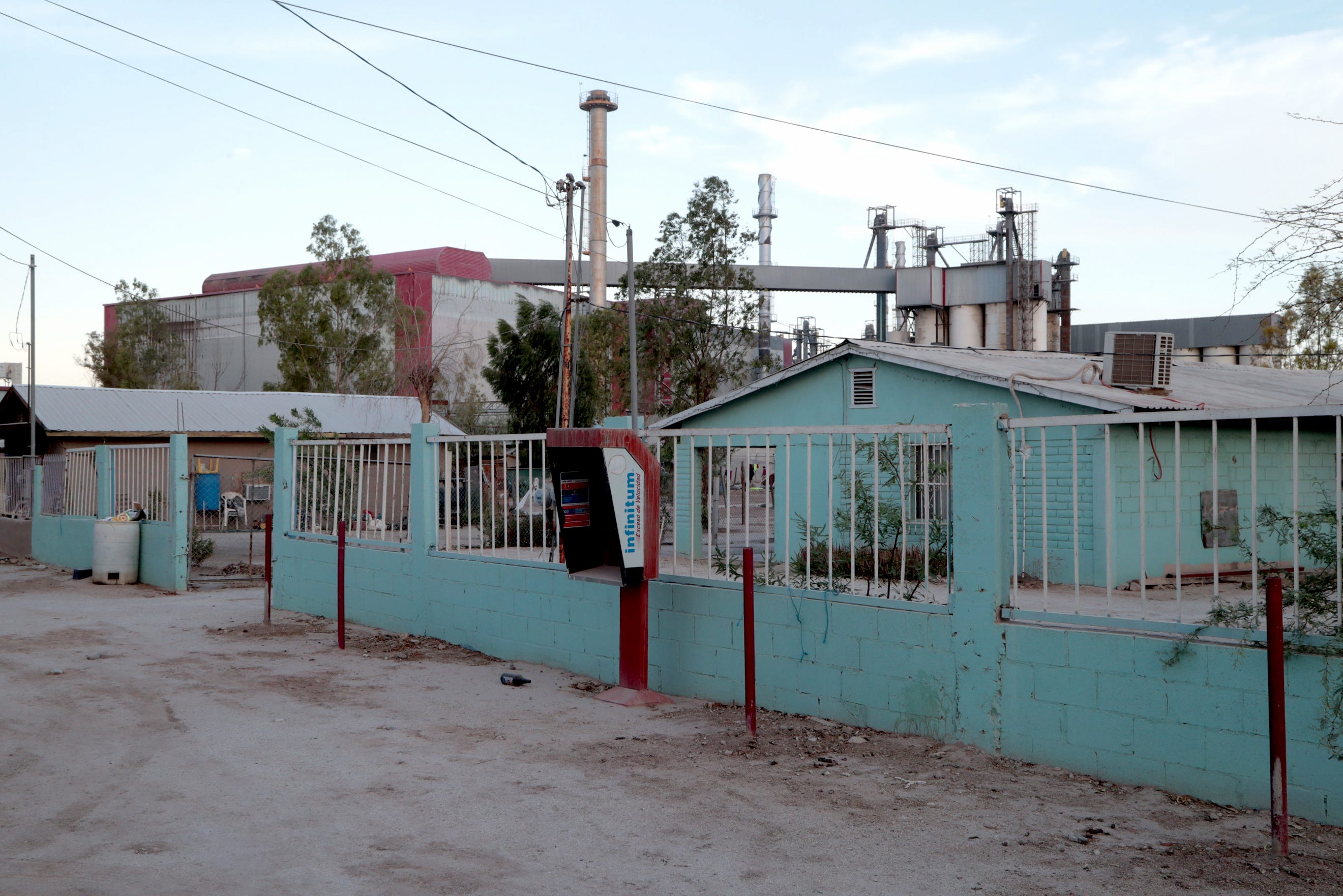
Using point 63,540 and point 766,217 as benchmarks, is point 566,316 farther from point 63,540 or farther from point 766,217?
point 766,217

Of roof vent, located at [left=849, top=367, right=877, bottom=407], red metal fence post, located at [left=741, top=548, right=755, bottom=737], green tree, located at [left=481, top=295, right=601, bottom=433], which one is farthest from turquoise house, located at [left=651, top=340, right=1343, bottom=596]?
green tree, located at [left=481, top=295, right=601, bottom=433]

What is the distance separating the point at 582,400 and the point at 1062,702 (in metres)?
26.5

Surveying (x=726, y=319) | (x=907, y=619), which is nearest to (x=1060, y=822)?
(x=907, y=619)

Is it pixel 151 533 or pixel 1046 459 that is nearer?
pixel 1046 459

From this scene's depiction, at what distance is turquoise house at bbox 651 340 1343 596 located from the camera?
6309 millimetres

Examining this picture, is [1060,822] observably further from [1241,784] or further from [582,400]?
[582,400]

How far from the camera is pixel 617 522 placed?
25.8 ft

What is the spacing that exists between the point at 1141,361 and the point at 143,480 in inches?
651

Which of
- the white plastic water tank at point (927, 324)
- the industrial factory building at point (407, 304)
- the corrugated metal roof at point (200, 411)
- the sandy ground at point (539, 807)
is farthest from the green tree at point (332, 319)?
the sandy ground at point (539, 807)

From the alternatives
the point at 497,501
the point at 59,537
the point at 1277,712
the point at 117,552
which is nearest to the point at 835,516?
the point at 497,501

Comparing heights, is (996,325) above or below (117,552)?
above

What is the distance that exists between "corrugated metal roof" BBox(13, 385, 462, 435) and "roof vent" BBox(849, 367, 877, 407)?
1421 cm

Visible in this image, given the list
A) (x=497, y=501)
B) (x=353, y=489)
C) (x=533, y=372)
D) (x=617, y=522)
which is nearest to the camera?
(x=617, y=522)

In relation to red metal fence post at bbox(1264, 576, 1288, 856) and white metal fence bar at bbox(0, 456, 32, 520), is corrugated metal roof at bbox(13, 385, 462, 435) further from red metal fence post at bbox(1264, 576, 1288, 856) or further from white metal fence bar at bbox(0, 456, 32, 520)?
red metal fence post at bbox(1264, 576, 1288, 856)
